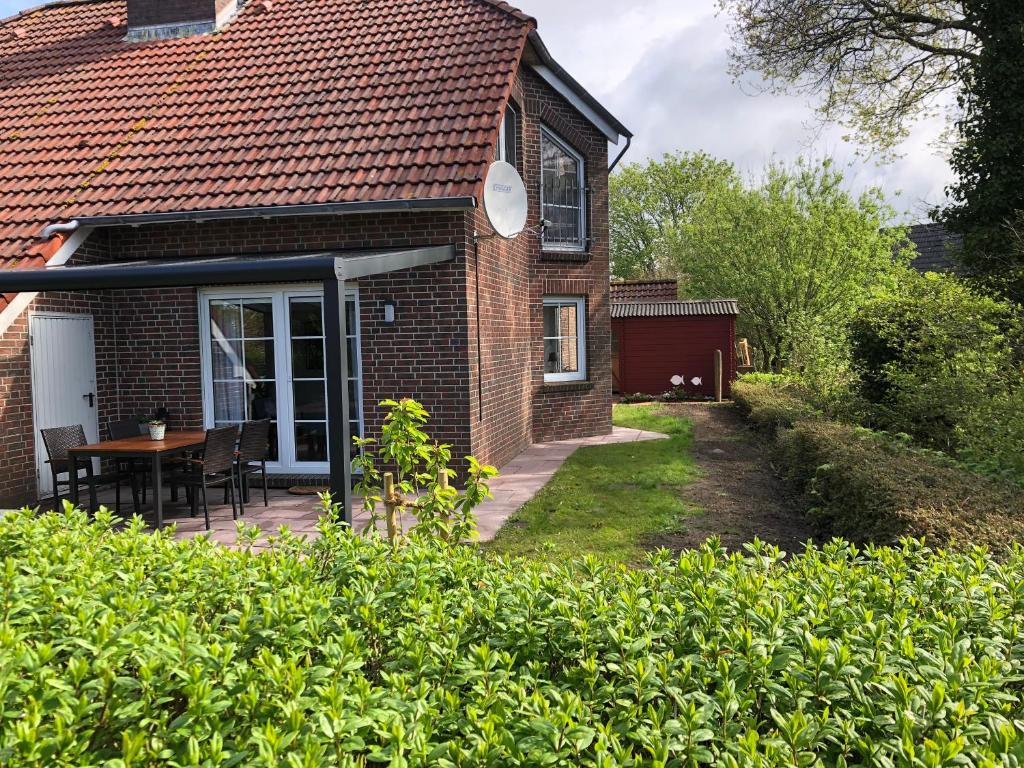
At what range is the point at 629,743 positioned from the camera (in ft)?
7.34

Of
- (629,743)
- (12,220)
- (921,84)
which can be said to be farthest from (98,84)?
(921,84)

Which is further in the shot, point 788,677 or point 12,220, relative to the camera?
point 12,220

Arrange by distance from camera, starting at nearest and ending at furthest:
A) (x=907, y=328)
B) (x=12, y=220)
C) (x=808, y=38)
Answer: (x=12, y=220) → (x=907, y=328) → (x=808, y=38)

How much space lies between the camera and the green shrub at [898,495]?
5086 millimetres

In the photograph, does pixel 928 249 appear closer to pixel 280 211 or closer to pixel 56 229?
pixel 280 211

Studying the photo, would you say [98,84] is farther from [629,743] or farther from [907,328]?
[629,743]

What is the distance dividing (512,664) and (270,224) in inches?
341

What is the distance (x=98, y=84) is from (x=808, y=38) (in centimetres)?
1343

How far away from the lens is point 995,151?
42.3ft

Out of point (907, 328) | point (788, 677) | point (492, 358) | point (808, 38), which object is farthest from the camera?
point (808, 38)

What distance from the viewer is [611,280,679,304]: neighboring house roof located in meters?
26.7


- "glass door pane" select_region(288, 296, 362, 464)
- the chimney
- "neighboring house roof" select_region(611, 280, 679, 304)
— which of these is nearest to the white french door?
"glass door pane" select_region(288, 296, 362, 464)

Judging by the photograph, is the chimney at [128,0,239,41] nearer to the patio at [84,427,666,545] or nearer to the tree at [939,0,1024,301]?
the patio at [84,427,666,545]

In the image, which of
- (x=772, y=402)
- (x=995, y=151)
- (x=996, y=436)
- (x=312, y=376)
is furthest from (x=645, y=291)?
(x=996, y=436)
